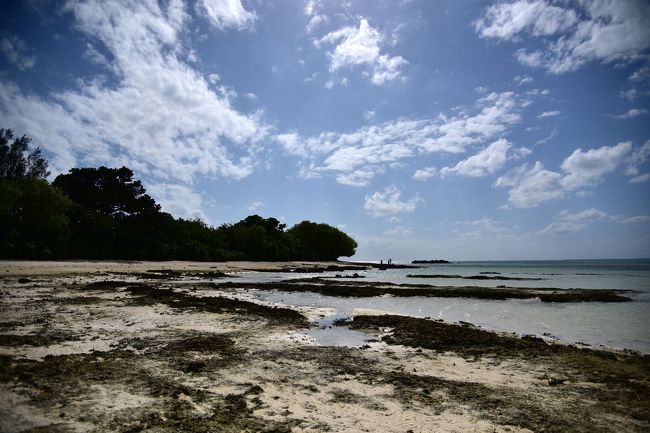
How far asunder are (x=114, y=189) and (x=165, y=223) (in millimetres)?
10439

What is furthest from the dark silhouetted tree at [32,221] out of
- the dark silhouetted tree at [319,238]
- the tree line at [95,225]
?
the dark silhouetted tree at [319,238]

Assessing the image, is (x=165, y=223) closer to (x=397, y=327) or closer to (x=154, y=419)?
(x=397, y=327)

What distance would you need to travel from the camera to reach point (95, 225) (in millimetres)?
51094

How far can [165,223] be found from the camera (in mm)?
64938

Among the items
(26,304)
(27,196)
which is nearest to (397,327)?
(26,304)

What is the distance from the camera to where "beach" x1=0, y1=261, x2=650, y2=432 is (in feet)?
17.3

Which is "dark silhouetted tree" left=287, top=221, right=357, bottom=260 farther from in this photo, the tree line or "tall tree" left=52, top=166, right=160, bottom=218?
"tall tree" left=52, top=166, right=160, bottom=218

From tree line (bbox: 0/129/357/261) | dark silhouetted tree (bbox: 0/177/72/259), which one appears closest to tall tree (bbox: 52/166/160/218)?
tree line (bbox: 0/129/357/261)

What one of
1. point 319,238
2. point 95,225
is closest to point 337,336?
point 95,225

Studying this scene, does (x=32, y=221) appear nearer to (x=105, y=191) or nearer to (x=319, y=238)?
(x=105, y=191)

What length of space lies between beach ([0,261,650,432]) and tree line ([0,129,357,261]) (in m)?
35.7

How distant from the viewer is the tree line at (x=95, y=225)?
135 ft

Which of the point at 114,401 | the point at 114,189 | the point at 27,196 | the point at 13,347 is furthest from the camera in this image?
the point at 114,189

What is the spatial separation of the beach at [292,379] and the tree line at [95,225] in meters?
35.7
